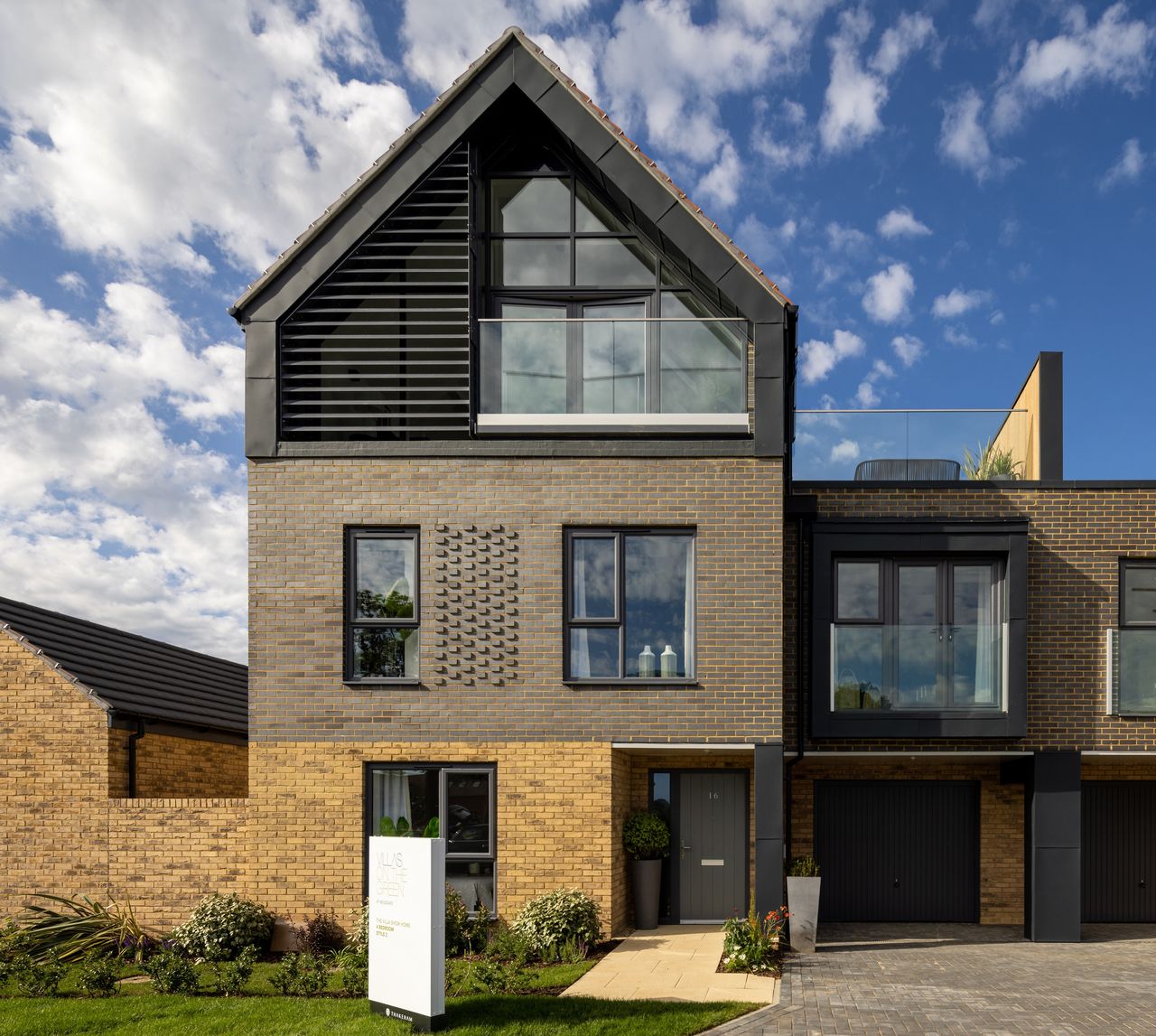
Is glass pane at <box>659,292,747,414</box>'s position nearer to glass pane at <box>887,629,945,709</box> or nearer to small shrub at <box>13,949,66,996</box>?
glass pane at <box>887,629,945,709</box>

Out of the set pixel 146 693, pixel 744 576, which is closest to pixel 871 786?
pixel 744 576

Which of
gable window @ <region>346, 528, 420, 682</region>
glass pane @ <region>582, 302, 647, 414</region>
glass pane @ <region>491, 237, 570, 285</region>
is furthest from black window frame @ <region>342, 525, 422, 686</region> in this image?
glass pane @ <region>491, 237, 570, 285</region>

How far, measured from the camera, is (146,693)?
14031 millimetres

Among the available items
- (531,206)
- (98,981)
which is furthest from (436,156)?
(98,981)

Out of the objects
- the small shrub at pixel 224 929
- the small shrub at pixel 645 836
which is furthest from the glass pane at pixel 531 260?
the small shrub at pixel 224 929

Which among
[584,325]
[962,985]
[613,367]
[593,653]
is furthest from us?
[584,325]

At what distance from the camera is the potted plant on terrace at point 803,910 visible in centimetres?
1176

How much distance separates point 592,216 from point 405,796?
7.48 m

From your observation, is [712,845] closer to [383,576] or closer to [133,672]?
[383,576]

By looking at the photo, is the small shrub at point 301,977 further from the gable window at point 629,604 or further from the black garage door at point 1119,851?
the black garage door at point 1119,851

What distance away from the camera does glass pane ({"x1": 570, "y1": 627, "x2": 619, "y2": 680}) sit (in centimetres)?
1182

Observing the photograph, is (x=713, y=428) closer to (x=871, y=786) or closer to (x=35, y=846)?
(x=871, y=786)

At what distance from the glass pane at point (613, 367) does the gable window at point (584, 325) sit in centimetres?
1

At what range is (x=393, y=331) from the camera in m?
12.5
